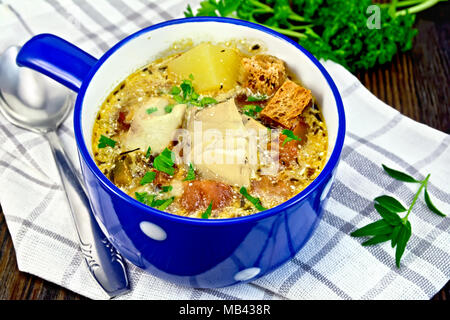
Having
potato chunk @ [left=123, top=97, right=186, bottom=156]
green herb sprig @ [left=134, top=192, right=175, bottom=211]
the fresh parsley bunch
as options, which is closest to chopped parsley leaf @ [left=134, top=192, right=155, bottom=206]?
green herb sprig @ [left=134, top=192, right=175, bottom=211]

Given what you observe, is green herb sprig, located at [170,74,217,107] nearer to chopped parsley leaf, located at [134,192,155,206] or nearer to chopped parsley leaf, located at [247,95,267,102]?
chopped parsley leaf, located at [247,95,267,102]

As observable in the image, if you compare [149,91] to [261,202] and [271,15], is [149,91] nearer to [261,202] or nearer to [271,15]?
[261,202]

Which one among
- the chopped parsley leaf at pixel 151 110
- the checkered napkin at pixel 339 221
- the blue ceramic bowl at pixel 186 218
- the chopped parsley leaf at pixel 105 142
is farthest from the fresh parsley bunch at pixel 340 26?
the chopped parsley leaf at pixel 105 142

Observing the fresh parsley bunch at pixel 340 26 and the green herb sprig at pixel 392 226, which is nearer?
the green herb sprig at pixel 392 226

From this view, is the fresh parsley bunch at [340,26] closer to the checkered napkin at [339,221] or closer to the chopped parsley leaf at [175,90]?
the checkered napkin at [339,221]

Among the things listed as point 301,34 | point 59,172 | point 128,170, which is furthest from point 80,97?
point 301,34

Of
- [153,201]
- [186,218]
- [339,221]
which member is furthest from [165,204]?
[339,221]
